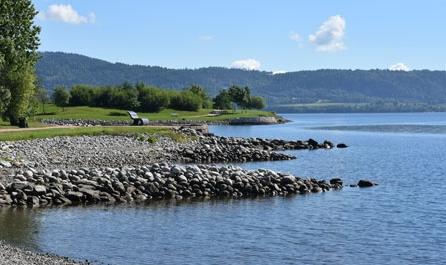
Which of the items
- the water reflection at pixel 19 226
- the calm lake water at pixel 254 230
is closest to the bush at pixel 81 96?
the calm lake water at pixel 254 230

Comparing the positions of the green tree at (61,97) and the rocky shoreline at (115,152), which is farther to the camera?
the green tree at (61,97)

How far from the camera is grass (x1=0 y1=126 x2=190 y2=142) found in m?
60.3

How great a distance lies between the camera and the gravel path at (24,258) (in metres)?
22.9

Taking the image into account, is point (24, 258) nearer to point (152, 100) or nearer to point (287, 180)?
point (287, 180)

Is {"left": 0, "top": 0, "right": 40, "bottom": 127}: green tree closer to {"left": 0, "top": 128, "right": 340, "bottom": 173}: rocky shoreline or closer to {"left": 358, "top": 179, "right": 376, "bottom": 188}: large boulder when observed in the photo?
{"left": 0, "top": 128, "right": 340, "bottom": 173}: rocky shoreline

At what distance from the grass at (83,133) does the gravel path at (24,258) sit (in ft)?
110

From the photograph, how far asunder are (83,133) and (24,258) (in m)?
46.8

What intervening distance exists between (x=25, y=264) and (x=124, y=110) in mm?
141910

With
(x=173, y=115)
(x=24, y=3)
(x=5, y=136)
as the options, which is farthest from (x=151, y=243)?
(x=173, y=115)

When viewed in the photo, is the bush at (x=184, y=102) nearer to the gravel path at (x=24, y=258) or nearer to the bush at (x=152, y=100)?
the bush at (x=152, y=100)

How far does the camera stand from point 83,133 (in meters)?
69.9

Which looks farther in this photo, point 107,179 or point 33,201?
point 107,179

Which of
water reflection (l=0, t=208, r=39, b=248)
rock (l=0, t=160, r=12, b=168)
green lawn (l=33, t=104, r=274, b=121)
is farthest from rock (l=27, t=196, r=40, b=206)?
green lawn (l=33, t=104, r=274, b=121)

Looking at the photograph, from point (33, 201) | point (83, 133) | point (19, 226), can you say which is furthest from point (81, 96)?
point (19, 226)
